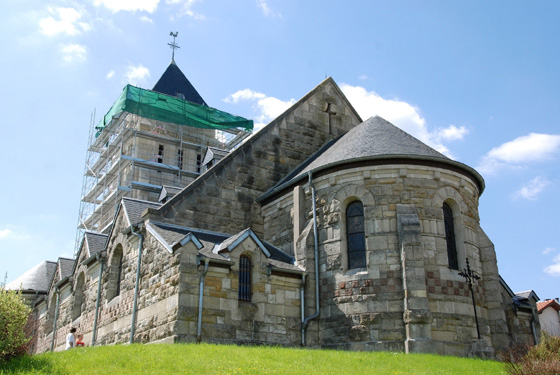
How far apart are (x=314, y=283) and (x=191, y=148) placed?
28.5 m

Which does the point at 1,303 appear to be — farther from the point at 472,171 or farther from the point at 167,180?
the point at 167,180

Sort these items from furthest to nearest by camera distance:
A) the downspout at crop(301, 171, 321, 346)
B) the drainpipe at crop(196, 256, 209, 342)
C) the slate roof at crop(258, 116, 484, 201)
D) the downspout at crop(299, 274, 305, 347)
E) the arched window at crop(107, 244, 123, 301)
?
1. the arched window at crop(107, 244, 123, 301)
2. the slate roof at crop(258, 116, 484, 201)
3. the downspout at crop(301, 171, 321, 346)
4. the downspout at crop(299, 274, 305, 347)
5. the drainpipe at crop(196, 256, 209, 342)

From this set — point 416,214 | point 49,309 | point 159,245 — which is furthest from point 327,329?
point 49,309

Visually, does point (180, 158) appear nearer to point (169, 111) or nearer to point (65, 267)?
point (169, 111)

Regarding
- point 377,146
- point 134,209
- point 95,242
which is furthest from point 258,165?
point 95,242

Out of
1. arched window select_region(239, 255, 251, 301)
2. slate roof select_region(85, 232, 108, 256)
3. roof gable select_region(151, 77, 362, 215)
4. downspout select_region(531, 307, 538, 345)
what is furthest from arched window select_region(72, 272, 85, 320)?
downspout select_region(531, 307, 538, 345)

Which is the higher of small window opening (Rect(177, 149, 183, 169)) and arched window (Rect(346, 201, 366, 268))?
small window opening (Rect(177, 149, 183, 169))

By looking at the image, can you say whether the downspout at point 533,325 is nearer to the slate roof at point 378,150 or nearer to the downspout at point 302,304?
the slate roof at point 378,150

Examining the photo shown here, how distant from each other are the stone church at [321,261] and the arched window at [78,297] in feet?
6.03

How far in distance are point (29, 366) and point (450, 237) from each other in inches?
521

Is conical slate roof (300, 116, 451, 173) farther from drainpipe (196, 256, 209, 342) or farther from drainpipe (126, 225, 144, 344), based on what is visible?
drainpipe (126, 225, 144, 344)

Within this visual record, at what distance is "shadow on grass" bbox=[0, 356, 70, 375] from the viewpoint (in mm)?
12372

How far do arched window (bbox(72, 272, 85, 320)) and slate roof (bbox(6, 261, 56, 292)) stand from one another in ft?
30.2

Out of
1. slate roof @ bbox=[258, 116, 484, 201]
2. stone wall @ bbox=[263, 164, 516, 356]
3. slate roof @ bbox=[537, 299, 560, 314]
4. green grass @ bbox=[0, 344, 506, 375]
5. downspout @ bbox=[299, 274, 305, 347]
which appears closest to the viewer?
green grass @ bbox=[0, 344, 506, 375]
